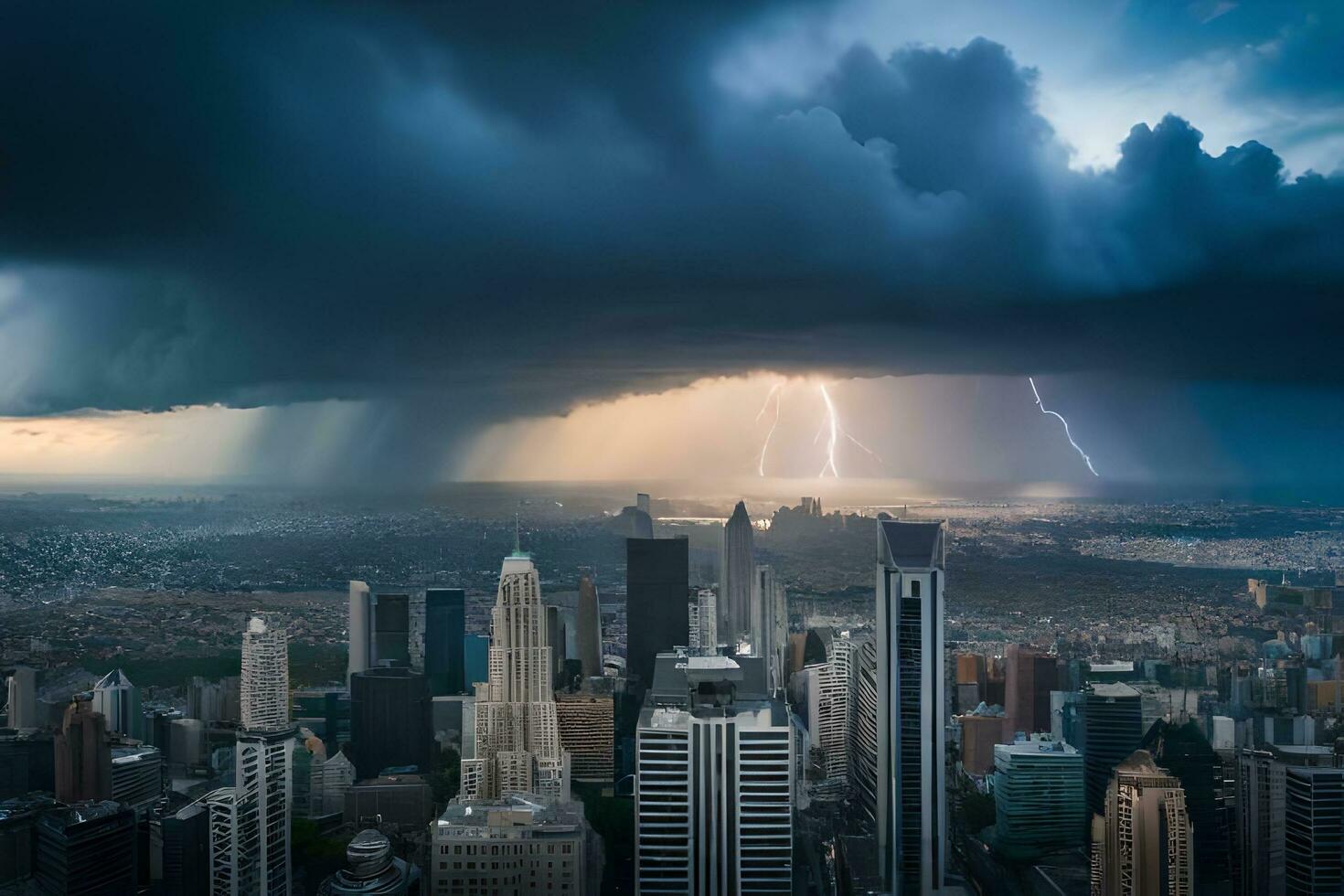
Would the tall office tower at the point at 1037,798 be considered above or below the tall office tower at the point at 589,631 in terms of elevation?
below

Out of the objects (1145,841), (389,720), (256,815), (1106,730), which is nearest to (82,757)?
(256,815)

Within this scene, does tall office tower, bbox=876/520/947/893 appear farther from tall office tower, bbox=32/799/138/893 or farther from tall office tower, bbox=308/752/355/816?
tall office tower, bbox=32/799/138/893

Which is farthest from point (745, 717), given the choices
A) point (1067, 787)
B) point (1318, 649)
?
point (1318, 649)

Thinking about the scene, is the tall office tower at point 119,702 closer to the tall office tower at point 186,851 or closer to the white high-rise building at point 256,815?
the white high-rise building at point 256,815

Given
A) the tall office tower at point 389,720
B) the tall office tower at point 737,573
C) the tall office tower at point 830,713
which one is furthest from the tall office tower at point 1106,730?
the tall office tower at point 389,720

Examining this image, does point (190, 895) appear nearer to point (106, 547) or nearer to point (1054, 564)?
point (106, 547)

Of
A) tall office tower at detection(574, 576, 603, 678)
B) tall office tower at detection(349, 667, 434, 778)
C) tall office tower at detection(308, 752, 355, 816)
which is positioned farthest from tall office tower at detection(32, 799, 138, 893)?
tall office tower at detection(574, 576, 603, 678)

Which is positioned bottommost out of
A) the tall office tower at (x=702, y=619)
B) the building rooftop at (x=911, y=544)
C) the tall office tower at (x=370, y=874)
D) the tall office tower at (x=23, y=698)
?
the tall office tower at (x=370, y=874)
